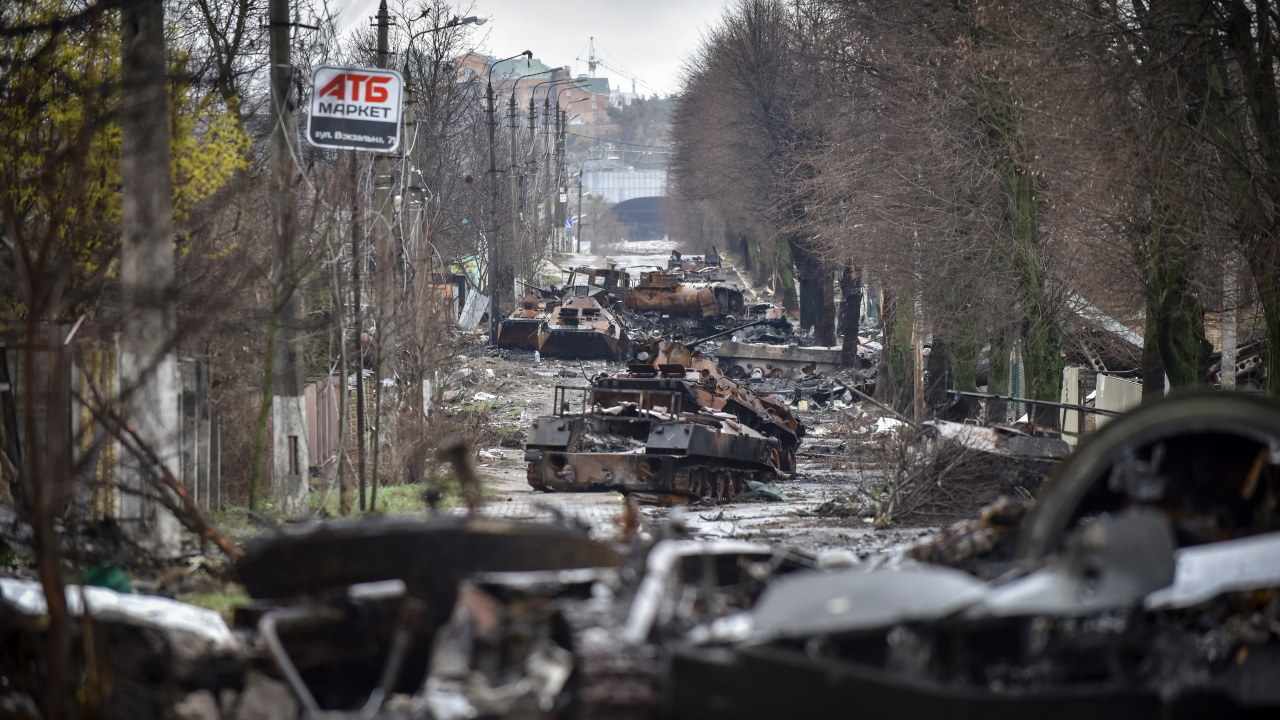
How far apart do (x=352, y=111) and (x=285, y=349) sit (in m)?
2.79

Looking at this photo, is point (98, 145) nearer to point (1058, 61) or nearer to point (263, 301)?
point (263, 301)

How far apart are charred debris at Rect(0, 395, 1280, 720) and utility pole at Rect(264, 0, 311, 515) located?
309 inches

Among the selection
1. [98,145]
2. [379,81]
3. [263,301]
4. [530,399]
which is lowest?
[530,399]

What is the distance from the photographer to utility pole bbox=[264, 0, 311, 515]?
13250 millimetres

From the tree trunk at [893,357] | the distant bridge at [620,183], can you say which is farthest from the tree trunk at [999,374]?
the distant bridge at [620,183]

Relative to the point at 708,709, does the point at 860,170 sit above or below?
above

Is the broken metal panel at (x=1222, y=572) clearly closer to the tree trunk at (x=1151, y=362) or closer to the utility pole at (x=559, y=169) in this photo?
the tree trunk at (x=1151, y=362)

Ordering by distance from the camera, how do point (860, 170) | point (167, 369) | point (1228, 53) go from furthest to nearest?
point (860, 170) → point (1228, 53) → point (167, 369)

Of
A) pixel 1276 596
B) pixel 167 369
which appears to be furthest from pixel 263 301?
pixel 1276 596

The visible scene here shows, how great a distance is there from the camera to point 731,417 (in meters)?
19.9

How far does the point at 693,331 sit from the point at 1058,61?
2955 centimetres

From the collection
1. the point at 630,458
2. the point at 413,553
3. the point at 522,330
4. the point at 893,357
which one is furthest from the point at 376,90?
the point at 522,330

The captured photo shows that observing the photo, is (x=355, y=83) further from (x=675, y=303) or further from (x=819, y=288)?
(x=819, y=288)

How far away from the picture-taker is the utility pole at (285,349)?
13.2 metres
